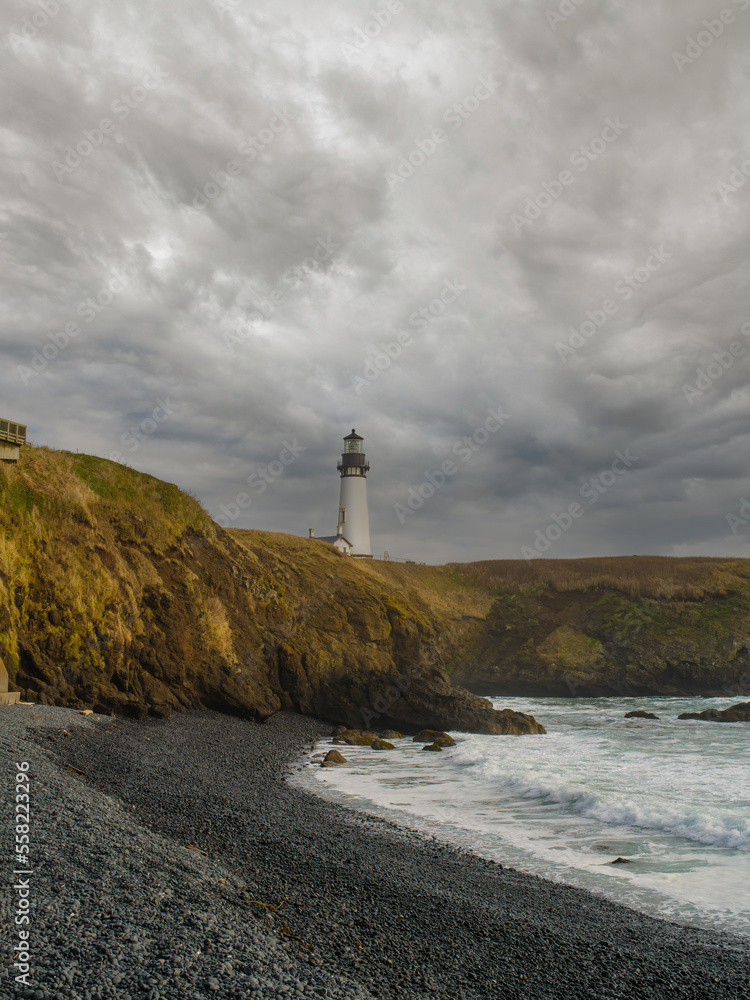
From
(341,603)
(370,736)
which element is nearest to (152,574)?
(370,736)

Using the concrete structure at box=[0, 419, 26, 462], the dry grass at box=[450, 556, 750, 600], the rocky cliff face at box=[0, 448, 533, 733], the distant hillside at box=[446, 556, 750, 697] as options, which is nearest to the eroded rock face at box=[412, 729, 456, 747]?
the rocky cliff face at box=[0, 448, 533, 733]

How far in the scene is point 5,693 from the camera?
58.8 ft

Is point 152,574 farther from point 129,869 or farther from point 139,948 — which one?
point 139,948

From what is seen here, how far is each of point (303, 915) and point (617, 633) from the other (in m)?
49.7

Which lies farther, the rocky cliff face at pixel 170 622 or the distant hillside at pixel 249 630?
the distant hillside at pixel 249 630

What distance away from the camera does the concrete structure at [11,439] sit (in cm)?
2356

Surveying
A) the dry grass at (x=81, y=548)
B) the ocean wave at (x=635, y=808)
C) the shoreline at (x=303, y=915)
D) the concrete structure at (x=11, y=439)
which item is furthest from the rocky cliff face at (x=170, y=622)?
the ocean wave at (x=635, y=808)

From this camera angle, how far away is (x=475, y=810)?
14852mm

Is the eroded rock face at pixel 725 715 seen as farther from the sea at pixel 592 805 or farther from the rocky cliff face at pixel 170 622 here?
the rocky cliff face at pixel 170 622

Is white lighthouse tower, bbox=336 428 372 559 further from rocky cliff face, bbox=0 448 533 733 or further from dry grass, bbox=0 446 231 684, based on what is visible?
dry grass, bbox=0 446 231 684

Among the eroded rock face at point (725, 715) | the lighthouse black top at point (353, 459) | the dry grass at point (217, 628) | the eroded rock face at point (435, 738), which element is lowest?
the eroded rock face at point (725, 715)

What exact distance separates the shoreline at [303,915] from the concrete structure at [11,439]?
49.3ft

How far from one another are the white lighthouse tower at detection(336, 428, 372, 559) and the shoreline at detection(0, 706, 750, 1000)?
54081mm

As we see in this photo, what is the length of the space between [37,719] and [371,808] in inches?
374
